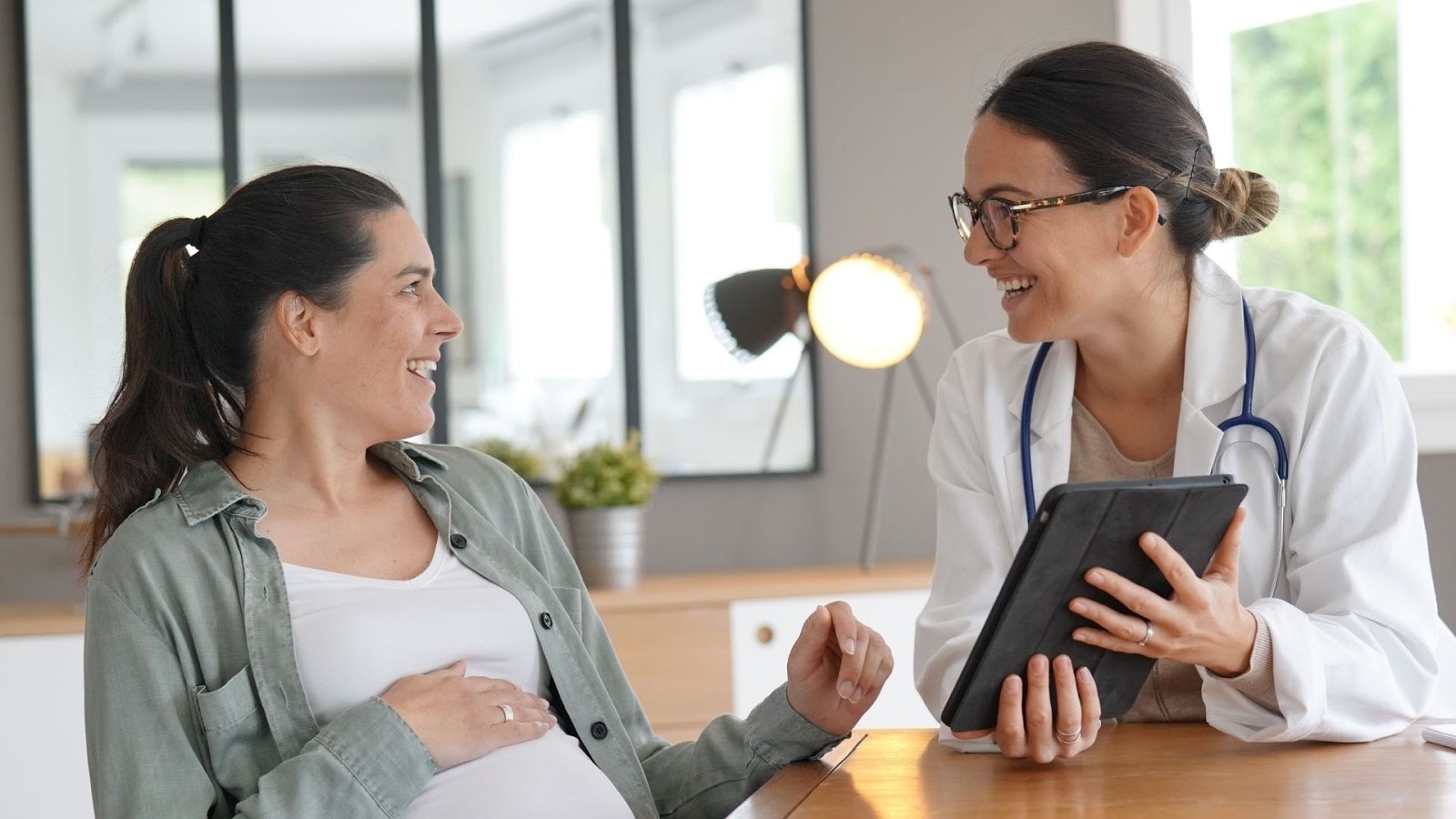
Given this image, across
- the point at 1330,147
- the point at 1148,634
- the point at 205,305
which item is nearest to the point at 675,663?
the point at 205,305

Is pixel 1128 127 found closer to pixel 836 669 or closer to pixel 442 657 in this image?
pixel 836 669

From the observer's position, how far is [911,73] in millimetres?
3533

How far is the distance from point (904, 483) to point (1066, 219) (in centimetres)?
187

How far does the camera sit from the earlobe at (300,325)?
1.71 metres

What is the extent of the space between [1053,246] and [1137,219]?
0.33 feet

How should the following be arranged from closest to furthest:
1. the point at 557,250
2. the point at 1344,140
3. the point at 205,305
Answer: the point at 205,305, the point at 557,250, the point at 1344,140

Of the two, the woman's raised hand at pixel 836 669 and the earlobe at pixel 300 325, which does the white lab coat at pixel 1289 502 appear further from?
the earlobe at pixel 300 325

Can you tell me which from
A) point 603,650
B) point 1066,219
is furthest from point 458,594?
point 1066,219

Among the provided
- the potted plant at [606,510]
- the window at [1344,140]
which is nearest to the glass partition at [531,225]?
the potted plant at [606,510]

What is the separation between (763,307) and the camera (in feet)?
11.1

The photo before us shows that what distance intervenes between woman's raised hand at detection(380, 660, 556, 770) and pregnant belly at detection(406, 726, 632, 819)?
0.05 ft

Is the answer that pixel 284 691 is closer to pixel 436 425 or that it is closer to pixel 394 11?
pixel 436 425

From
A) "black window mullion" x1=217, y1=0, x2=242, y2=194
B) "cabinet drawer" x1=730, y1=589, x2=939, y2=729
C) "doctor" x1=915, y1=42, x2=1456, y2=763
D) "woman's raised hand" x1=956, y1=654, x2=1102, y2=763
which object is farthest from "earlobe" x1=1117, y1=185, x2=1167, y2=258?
"black window mullion" x1=217, y1=0, x2=242, y2=194

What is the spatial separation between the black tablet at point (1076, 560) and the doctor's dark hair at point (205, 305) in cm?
88
